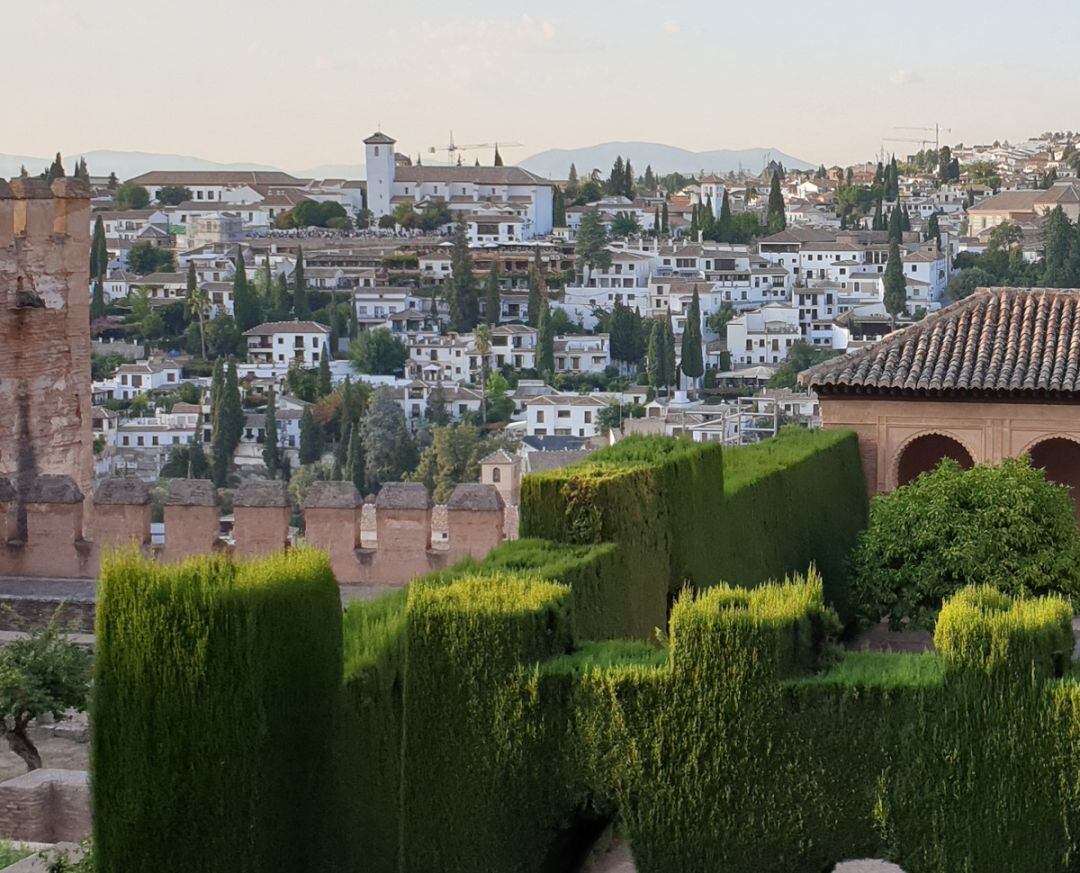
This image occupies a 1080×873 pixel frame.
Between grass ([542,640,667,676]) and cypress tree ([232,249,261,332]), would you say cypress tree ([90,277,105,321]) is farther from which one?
grass ([542,640,667,676])

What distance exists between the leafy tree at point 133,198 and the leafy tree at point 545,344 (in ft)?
205

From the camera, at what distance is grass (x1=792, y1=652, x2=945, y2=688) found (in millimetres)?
6945

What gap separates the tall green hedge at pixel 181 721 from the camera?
22.7 feet

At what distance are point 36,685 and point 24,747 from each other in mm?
362

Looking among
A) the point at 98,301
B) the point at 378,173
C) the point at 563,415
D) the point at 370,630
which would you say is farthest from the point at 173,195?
the point at 370,630

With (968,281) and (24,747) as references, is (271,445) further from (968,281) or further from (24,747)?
(24,747)

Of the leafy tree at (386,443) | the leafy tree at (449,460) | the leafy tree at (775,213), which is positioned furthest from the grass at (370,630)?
the leafy tree at (775,213)

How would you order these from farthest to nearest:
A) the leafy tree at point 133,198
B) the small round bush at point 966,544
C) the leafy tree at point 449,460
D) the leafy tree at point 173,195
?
the leafy tree at point 173,195, the leafy tree at point 133,198, the leafy tree at point 449,460, the small round bush at point 966,544

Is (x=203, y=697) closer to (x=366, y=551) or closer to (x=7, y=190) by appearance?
(x=366, y=551)

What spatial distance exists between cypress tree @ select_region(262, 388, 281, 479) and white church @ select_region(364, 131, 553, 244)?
63306 mm

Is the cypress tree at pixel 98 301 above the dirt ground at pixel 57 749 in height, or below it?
above

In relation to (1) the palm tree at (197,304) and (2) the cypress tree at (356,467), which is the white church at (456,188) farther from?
(2) the cypress tree at (356,467)

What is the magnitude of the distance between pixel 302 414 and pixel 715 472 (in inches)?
2896

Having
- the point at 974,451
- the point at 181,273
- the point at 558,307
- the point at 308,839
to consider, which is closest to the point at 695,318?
the point at 558,307
